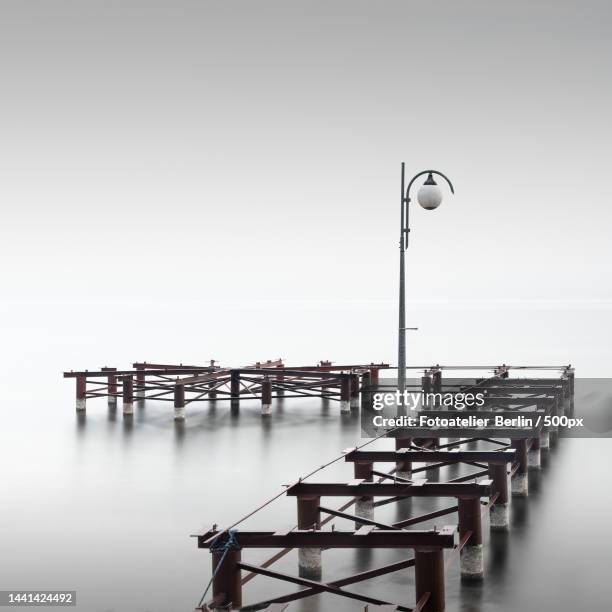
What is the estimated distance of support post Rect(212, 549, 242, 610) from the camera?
1182cm

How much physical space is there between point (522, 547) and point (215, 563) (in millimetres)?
6781

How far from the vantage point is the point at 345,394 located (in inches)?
1377

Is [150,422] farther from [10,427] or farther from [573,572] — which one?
[573,572]

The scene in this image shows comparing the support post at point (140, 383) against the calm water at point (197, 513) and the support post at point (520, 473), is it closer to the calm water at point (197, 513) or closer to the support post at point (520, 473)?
the calm water at point (197, 513)

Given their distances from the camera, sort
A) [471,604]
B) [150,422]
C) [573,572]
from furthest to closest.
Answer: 1. [150,422]
2. [573,572]
3. [471,604]

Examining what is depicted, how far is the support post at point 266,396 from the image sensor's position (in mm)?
33312

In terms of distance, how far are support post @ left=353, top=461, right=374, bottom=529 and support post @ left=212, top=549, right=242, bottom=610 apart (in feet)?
17.8

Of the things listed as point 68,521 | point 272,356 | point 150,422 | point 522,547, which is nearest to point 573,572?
point 522,547

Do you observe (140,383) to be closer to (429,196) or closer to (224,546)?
(429,196)

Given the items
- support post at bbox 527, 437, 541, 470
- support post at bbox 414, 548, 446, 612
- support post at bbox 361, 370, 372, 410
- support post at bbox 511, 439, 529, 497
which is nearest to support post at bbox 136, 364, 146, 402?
support post at bbox 361, 370, 372, 410

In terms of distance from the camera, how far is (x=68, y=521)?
63.5 ft

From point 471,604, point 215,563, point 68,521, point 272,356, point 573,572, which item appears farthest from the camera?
point 272,356

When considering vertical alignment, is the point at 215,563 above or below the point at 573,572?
above

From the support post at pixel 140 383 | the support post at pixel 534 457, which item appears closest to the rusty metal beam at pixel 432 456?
the support post at pixel 534 457
